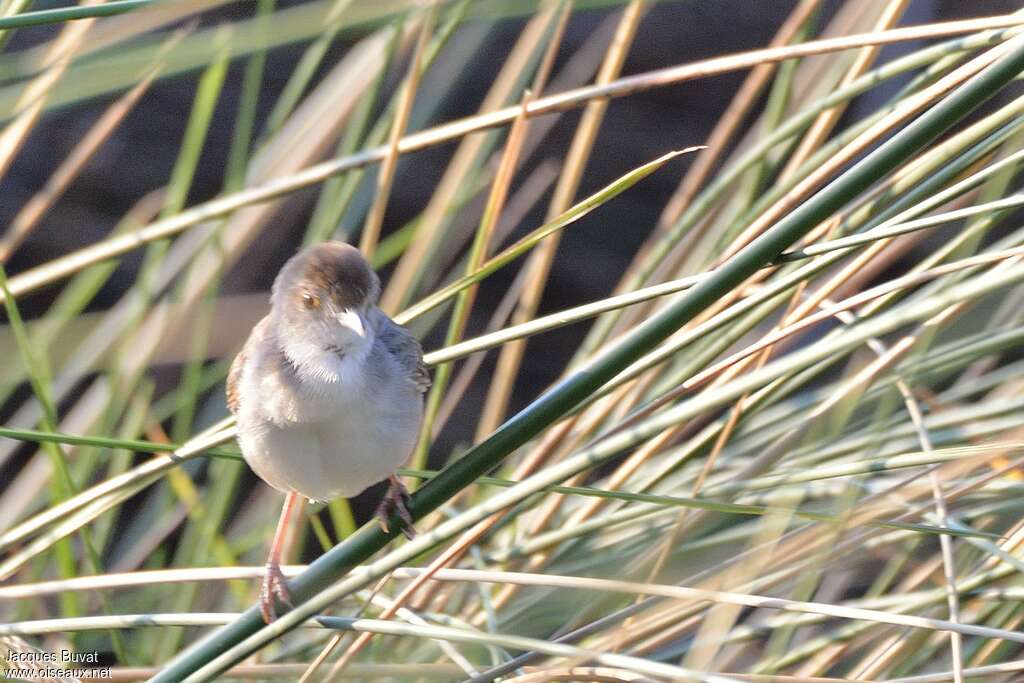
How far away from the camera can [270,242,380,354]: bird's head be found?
2.01 metres

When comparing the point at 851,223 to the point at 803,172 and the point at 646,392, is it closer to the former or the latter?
the point at 803,172

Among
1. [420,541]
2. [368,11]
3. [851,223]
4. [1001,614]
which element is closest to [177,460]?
[420,541]

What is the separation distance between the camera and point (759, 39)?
471 cm

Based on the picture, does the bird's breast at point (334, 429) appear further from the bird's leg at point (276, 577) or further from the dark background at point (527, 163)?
the dark background at point (527, 163)

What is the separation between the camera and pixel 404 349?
207cm

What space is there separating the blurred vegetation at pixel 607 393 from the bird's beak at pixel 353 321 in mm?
75

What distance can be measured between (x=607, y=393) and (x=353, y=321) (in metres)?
0.57

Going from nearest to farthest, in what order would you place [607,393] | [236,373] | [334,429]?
[607,393] → [334,429] → [236,373]

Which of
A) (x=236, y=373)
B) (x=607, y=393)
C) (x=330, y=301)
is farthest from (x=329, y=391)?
(x=607, y=393)

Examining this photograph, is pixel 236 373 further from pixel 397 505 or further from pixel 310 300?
pixel 397 505

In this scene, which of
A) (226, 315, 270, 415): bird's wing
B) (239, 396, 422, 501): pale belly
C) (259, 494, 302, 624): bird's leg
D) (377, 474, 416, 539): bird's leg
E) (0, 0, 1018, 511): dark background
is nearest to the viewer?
(259, 494, 302, 624): bird's leg

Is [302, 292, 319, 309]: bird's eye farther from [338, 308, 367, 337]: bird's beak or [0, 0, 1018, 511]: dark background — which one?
[0, 0, 1018, 511]: dark background

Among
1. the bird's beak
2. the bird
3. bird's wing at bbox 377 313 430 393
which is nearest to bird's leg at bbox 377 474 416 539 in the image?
the bird

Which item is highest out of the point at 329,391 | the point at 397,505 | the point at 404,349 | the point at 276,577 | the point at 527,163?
the point at 527,163
